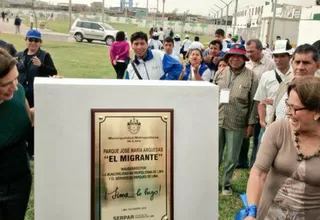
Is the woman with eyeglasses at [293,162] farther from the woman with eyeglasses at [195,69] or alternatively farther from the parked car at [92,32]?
the parked car at [92,32]

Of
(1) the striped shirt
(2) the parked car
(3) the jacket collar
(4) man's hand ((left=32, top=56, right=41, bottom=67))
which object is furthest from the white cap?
(2) the parked car

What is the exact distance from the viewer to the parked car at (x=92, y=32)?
27250 millimetres

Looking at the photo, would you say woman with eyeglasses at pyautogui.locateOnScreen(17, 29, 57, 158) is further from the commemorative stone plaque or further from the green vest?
the commemorative stone plaque

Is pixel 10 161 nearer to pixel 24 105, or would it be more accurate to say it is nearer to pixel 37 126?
pixel 24 105

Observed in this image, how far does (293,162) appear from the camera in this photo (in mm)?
1896

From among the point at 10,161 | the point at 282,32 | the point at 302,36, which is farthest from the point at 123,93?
the point at 282,32

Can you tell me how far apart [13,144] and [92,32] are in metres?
26.2

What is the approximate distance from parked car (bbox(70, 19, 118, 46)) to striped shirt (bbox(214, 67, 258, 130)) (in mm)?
23964

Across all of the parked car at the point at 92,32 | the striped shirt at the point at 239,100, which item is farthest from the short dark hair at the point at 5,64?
the parked car at the point at 92,32

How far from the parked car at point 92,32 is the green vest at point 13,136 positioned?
25657 millimetres

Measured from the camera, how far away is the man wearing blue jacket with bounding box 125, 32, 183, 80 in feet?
12.6

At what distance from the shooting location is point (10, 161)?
6.93 ft

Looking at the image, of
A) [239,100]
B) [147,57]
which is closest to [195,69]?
[239,100]

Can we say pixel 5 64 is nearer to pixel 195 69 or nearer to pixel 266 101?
pixel 266 101
